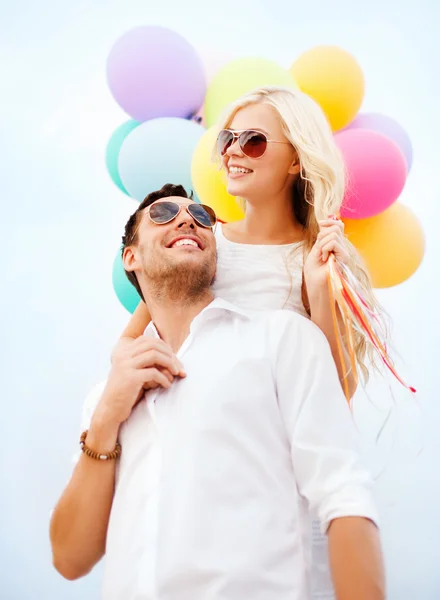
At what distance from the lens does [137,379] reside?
50.4 inches

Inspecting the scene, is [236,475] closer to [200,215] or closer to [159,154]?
[200,215]

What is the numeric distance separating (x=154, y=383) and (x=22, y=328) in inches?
93.4

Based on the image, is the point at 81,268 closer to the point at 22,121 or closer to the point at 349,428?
the point at 22,121

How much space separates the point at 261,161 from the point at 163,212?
34 centimetres

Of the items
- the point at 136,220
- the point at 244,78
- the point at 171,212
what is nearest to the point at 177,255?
the point at 171,212

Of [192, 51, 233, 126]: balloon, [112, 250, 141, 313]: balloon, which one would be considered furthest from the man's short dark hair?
[192, 51, 233, 126]: balloon

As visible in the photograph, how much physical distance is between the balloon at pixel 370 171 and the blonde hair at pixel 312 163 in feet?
0.93

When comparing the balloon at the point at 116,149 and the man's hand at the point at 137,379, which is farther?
the balloon at the point at 116,149

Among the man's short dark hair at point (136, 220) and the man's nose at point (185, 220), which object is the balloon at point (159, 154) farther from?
the man's nose at point (185, 220)

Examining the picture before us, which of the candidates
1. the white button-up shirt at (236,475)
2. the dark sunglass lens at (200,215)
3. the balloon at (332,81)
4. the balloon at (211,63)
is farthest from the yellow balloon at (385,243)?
the white button-up shirt at (236,475)

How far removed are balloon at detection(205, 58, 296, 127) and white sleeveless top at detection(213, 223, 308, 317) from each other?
76cm

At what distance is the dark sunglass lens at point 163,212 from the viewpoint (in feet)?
5.17

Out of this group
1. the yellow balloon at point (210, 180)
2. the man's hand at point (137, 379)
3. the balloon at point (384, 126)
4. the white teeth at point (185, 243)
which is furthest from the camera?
the balloon at point (384, 126)

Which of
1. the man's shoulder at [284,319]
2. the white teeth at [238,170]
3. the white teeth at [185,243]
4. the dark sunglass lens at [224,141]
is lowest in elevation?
the man's shoulder at [284,319]
